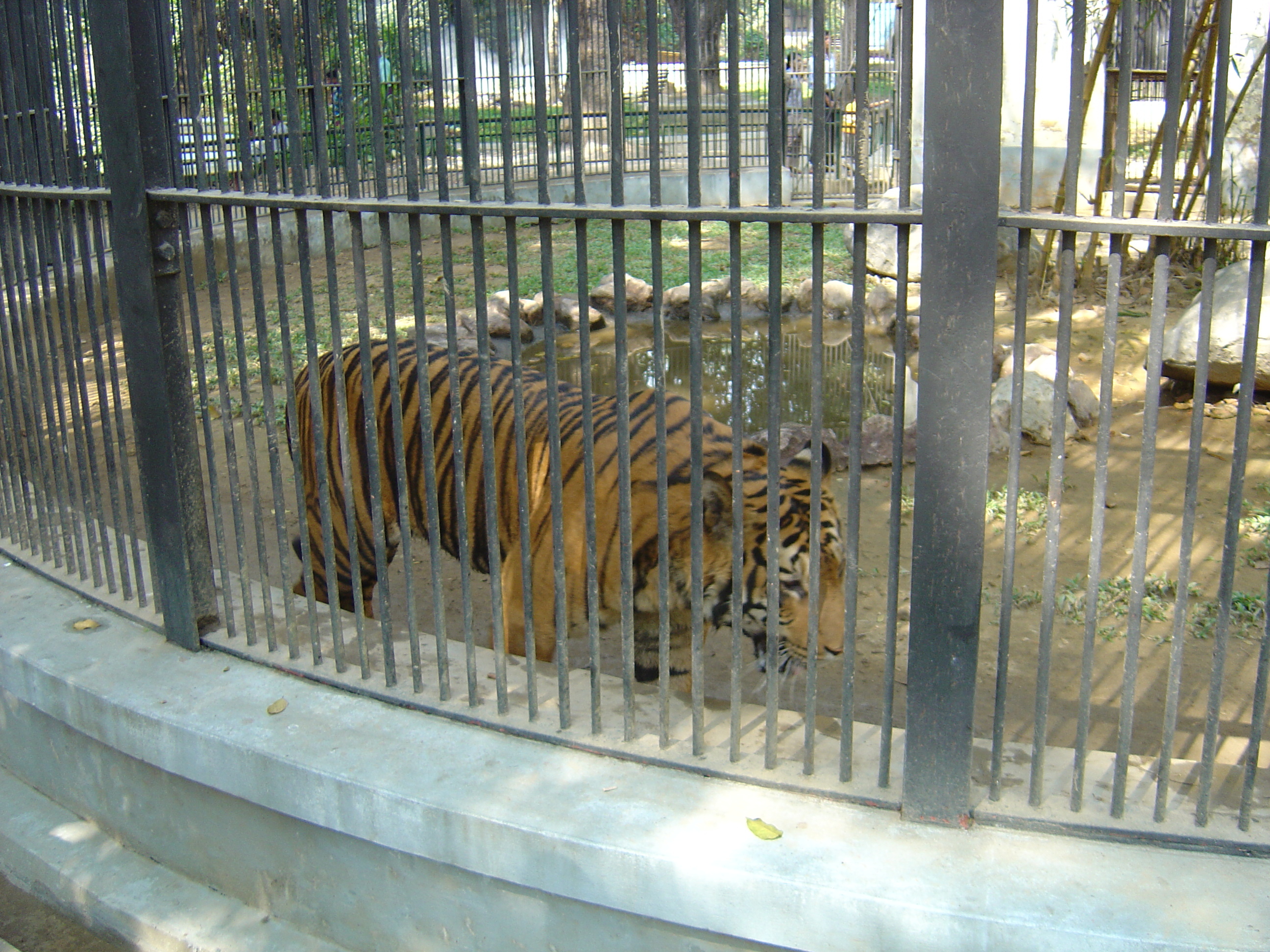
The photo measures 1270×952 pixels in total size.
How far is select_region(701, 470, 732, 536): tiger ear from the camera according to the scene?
9.58 ft

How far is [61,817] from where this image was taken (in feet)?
10.6

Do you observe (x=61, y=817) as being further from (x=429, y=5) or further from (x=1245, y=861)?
(x=1245, y=861)

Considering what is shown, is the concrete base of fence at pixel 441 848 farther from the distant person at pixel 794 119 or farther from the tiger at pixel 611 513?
the distant person at pixel 794 119

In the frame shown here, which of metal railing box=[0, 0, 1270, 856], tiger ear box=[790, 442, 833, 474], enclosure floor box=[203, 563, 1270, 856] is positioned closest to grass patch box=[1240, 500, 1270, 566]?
metal railing box=[0, 0, 1270, 856]

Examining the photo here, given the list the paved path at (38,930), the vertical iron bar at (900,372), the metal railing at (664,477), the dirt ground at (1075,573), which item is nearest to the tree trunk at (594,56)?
the dirt ground at (1075,573)

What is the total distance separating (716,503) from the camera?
2.95m

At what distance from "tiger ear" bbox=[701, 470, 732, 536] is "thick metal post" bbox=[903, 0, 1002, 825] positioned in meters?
0.83

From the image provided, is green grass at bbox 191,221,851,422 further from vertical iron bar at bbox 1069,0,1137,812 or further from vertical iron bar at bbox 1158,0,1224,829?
vertical iron bar at bbox 1158,0,1224,829

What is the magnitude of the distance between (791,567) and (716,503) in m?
0.33

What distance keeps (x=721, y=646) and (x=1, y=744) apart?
2.44 meters

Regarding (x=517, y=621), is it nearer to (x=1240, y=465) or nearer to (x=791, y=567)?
(x=791, y=567)

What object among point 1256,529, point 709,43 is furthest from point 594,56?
point 1256,529

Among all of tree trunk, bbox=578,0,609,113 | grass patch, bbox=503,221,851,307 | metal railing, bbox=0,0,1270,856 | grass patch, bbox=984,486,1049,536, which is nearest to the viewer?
metal railing, bbox=0,0,1270,856

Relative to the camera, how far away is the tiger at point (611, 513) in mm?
3027
